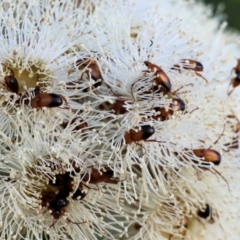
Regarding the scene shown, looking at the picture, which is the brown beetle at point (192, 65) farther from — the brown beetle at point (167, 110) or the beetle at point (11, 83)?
A: the beetle at point (11, 83)

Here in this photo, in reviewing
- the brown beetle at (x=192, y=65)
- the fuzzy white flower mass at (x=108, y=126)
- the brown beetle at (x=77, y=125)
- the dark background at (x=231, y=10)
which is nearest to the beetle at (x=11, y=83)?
the fuzzy white flower mass at (x=108, y=126)

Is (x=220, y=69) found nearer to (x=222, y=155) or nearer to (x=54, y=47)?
(x=222, y=155)

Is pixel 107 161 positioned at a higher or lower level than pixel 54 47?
lower

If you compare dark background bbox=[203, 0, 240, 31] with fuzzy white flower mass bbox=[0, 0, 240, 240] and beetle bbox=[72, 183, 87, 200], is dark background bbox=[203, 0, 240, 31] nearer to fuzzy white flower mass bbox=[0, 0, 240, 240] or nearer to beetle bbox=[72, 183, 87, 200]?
fuzzy white flower mass bbox=[0, 0, 240, 240]

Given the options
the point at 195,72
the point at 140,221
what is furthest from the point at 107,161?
the point at 195,72

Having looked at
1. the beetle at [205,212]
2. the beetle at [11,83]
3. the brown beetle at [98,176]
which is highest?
the beetle at [11,83]

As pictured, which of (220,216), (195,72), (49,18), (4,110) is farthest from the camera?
(220,216)

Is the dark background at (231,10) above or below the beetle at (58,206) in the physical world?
below
